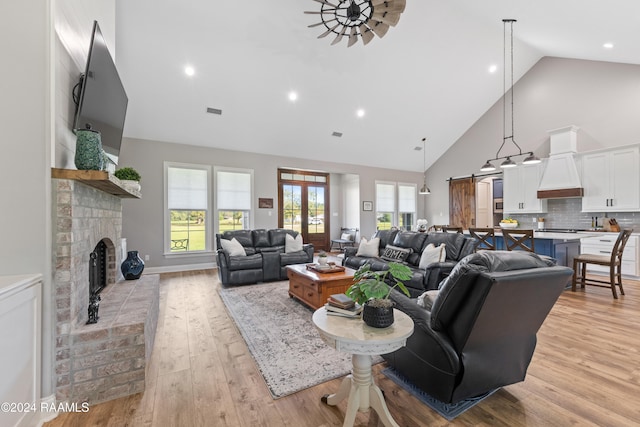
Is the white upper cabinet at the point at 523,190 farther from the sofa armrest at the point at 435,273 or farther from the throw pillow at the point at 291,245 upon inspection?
the throw pillow at the point at 291,245

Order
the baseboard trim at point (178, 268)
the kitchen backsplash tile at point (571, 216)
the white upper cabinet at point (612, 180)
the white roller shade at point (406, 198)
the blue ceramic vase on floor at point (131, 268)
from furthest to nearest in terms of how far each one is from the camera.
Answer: the white roller shade at point (406, 198) → the baseboard trim at point (178, 268) → the kitchen backsplash tile at point (571, 216) → the white upper cabinet at point (612, 180) → the blue ceramic vase on floor at point (131, 268)

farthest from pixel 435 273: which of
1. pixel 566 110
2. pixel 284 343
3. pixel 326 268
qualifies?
pixel 566 110

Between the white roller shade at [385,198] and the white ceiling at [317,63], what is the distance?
6.31ft

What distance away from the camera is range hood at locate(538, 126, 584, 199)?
6.03 meters

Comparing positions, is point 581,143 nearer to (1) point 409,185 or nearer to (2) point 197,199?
(1) point 409,185

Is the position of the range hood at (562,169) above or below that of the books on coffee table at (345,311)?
above

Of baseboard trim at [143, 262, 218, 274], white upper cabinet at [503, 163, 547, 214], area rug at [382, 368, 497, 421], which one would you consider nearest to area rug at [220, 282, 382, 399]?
area rug at [382, 368, 497, 421]

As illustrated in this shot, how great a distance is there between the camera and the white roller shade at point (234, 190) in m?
6.71

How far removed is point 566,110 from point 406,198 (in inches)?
185

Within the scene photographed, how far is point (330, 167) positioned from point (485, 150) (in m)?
4.63

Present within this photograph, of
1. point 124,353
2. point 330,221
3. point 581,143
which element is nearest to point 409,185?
point 330,221

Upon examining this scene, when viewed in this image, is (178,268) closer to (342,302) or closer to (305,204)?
(305,204)

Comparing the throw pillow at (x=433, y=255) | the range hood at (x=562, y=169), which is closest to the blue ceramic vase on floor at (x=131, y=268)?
the throw pillow at (x=433, y=255)

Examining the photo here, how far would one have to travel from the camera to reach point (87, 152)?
6.45 feet
